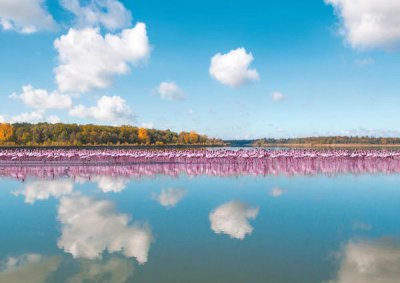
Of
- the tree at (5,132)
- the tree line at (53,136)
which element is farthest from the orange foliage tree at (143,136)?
the tree at (5,132)

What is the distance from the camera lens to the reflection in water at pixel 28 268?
604 centimetres

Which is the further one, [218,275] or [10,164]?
[10,164]

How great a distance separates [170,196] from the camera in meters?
13.6

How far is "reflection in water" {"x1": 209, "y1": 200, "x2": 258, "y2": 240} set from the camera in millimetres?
8539

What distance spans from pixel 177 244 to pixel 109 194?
724 centimetres

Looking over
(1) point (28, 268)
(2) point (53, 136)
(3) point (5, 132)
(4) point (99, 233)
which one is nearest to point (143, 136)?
(2) point (53, 136)

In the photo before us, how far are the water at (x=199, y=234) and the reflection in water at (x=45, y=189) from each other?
6cm

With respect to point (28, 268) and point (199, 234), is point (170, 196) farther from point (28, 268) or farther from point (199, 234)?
point (28, 268)

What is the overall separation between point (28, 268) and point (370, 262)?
7774 millimetres

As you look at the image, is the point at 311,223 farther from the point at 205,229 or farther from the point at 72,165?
the point at 72,165

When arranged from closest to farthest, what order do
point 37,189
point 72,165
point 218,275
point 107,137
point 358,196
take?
point 218,275 → point 358,196 → point 37,189 → point 72,165 → point 107,137

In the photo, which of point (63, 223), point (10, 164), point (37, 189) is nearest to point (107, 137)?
point (10, 164)

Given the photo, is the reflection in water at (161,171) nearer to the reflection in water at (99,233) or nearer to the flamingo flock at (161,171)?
the flamingo flock at (161,171)

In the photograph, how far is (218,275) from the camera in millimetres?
6000
